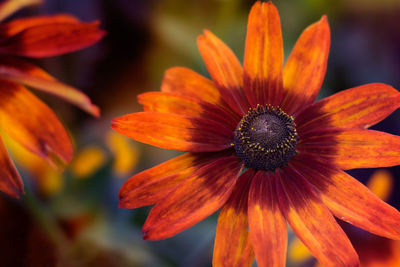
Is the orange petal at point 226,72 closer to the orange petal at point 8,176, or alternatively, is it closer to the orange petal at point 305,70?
the orange petal at point 305,70

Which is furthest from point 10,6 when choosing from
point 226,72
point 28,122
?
point 226,72

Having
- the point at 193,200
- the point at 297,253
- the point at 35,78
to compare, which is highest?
the point at 35,78

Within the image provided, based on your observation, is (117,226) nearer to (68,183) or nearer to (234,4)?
(68,183)

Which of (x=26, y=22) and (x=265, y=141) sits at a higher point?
(x=26, y=22)

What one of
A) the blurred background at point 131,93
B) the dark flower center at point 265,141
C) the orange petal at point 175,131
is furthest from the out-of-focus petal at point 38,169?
the dark flower center at point 265,141

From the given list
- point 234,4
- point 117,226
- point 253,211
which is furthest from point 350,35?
point 117,226

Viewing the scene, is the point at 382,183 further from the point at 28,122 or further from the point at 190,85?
the point at 28,122
